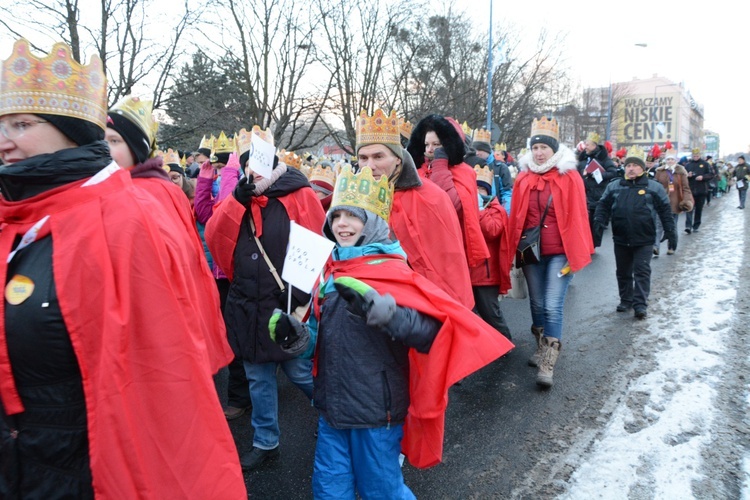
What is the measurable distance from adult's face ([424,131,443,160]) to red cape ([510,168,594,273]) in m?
1.10

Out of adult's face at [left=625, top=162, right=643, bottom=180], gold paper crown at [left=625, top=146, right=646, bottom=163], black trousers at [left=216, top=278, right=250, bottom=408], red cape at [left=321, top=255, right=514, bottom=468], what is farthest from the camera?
gold paper crown at [left=625, top=146, right=646, bottom=163]

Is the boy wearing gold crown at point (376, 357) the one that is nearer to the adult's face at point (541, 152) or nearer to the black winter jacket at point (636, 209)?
the adult's face at point (541, 152)

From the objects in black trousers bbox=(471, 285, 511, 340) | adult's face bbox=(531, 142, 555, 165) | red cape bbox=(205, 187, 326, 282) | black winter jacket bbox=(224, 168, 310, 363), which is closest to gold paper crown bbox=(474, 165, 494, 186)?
adult's face bbox=(531, 142, 555, 165)

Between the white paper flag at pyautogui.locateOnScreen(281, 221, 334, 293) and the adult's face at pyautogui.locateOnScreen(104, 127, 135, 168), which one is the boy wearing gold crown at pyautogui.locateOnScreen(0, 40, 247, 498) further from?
the adult's face at pyautogui.locateOnScreen(104, 127, 135, 168)

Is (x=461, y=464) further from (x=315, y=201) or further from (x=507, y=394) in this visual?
(x=315, y=201)

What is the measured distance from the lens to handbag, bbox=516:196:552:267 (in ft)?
16.5

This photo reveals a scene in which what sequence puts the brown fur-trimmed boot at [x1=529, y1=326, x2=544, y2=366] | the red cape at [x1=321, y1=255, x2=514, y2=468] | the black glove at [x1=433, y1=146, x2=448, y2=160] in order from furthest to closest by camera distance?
the brown fur-trimmed boot at [x1=529, y1=326, x2=544, y2=366] < the black glove at [x1=433, y1=146, x2=448, y2=160] < the red cape at [x1=321, y1=255, x2=514, y2=468]

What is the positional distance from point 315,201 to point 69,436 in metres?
2.27

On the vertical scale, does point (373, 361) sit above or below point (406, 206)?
below

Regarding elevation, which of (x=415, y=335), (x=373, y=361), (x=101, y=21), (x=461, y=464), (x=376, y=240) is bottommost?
(x=461, y=464)

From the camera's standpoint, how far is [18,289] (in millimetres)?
1619

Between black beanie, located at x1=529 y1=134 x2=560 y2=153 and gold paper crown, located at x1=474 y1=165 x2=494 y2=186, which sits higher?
black beanie, located at x1=529 y1=134 x2=560 y2=153

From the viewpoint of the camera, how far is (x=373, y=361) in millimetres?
2537

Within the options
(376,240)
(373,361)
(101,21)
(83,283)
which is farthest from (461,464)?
(101,21)
